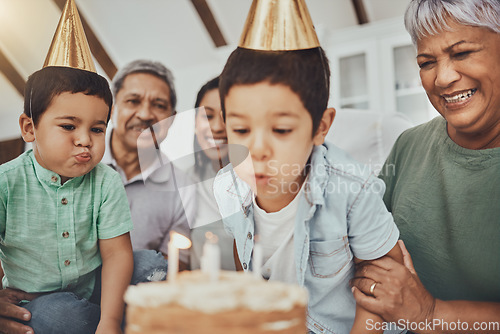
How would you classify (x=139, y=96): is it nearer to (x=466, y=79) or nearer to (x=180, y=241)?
(x=180, y=241)

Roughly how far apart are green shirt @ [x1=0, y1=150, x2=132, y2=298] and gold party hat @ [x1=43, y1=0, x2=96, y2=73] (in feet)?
0.77

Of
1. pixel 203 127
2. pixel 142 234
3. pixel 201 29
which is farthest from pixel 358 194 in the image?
pixel 201 29

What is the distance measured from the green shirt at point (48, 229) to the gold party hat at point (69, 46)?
24cm

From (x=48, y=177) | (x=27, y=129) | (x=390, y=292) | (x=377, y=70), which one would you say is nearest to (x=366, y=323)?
(x=390, y=292)

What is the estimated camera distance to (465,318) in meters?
0.90

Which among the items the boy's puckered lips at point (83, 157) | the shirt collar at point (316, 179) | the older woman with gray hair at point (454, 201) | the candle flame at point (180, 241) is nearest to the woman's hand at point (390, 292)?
the older woman with gray hair at point (454, 201)

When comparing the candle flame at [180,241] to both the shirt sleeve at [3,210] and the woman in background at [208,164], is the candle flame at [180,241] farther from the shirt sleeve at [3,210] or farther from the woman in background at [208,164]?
the shirt sleeve at [3,210]

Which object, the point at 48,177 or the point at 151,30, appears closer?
the point at 48,177

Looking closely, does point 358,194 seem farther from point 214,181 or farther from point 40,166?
point 40,166

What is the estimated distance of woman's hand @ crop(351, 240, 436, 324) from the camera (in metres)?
0.89

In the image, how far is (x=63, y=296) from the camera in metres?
0.98

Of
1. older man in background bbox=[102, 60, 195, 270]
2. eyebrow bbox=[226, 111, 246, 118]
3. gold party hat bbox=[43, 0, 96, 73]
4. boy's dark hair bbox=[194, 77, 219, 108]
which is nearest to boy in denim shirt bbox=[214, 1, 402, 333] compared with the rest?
eyebrow bbox=[226, 111, 246, 118]

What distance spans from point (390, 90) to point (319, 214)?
1.37ft

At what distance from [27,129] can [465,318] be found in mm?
1049
